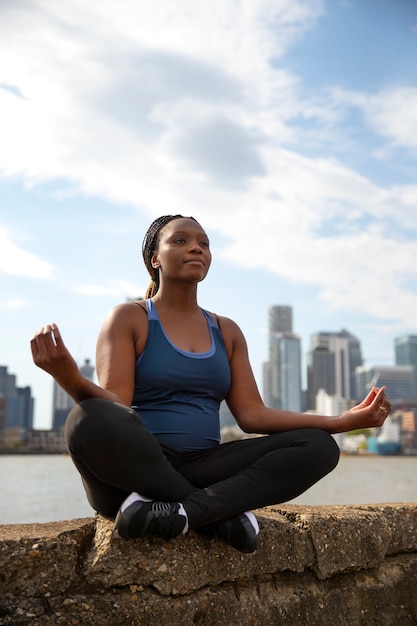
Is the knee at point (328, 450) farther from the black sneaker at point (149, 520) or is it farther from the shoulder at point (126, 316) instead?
the shoulder at point (126, 316)

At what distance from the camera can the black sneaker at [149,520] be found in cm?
238

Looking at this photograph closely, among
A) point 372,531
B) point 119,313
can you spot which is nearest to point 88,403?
point 119,313

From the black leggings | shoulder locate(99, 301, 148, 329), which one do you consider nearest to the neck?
shoulder locate(99, 301, 148, 329)

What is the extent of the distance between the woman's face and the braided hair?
122 millimetres

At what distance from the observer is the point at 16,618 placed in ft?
7.47

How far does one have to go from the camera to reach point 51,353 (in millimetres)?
2354

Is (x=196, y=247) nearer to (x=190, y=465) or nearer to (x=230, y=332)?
(x=230, y=332)

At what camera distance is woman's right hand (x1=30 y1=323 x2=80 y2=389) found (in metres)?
2.36

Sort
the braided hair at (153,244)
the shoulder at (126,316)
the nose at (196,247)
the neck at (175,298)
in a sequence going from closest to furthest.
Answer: the shoulder at (126,316)
the nose at (196,247)
the neck at (175,298)
the braided hair at (153,244)

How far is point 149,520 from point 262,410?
0.96 m

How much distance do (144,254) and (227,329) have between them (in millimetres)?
606

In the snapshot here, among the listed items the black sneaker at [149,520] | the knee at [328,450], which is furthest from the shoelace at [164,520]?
the knee at [328,450]

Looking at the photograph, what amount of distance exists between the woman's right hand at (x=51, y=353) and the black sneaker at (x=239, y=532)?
0.86m

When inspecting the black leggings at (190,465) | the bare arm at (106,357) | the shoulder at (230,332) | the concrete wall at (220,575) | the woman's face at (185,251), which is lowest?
the concrete wall at (220,575)
